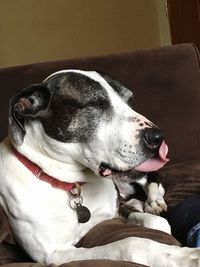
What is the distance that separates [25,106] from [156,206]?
64 cm

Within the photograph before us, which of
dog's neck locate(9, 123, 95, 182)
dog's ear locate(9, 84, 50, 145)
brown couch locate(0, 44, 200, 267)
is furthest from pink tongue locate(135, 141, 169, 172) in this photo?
brown couch locate(0, 44, 200, 267)

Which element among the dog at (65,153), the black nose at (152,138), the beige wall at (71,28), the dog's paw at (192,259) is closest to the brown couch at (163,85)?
the dog at (65,153)

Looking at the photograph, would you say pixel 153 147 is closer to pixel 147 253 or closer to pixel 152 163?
pixel 152 163

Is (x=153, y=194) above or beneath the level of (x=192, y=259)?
beneath

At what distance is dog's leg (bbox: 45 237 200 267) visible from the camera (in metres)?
1.36

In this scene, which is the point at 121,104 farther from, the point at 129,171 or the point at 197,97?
the point at 197,97

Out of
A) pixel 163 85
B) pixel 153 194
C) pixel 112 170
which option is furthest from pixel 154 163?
pixel 163 85

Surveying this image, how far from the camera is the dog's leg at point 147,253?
1361 millimetres

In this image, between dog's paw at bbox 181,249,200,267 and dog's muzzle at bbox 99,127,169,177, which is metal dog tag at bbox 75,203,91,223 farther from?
dog's paw at bbox 181,249,200,267

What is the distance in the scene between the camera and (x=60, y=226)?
66.5 inches

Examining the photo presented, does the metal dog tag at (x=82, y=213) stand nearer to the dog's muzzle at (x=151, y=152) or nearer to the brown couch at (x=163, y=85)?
the dog's muzzle at (x=151, y=152)

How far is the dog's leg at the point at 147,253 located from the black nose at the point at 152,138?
0.27 m

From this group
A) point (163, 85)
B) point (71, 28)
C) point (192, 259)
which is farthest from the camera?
point (71, 28)

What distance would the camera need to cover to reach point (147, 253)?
4.61 ft
